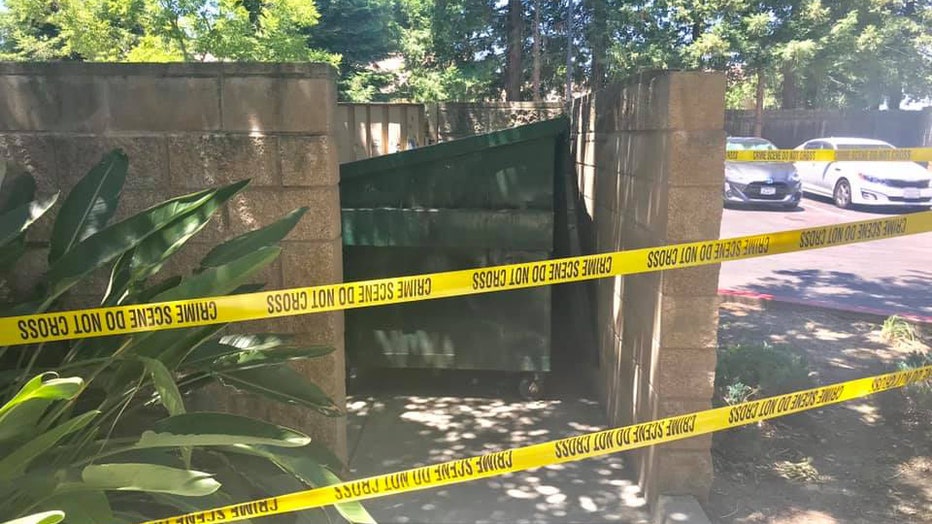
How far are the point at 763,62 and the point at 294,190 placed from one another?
95.4 ft

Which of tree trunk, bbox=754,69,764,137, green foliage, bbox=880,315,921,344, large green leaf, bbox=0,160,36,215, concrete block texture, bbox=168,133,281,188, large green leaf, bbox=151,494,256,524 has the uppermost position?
tree trunk, bbox=754,69,764,137

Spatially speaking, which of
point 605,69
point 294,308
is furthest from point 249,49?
point 605,69

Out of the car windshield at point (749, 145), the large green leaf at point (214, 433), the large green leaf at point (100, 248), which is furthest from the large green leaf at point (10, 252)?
the car windshield at point (749, 145)

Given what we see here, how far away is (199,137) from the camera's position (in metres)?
2.90

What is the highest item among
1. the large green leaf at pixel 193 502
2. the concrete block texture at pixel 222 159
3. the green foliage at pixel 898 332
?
the concrete block texture at pixel 222 159

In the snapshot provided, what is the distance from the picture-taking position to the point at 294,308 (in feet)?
7.77

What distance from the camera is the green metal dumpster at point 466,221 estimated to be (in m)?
4.24

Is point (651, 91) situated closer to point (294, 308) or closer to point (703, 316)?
point (703, 316)

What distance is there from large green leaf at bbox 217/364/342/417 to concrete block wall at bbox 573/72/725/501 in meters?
1.57

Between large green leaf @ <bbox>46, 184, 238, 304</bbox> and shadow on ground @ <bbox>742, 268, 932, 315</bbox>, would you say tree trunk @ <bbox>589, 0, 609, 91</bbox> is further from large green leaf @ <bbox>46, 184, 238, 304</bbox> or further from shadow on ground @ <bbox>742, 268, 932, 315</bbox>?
large green leaf @ <bbox>46, 184, 238, 304</bbox>

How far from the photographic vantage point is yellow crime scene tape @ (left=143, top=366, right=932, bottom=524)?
2.23m


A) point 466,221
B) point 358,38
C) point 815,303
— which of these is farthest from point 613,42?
point 466,221

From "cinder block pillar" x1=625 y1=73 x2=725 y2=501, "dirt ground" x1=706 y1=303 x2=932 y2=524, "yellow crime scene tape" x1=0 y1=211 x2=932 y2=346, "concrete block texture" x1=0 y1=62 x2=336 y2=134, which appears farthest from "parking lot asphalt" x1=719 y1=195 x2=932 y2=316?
"concrete block texture" x1=0 y1=62 x2=336 y2=134

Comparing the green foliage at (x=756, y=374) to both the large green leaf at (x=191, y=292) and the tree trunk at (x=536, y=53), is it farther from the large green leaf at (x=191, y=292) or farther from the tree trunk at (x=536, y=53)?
the tree trunk at (x=536, y=53)
